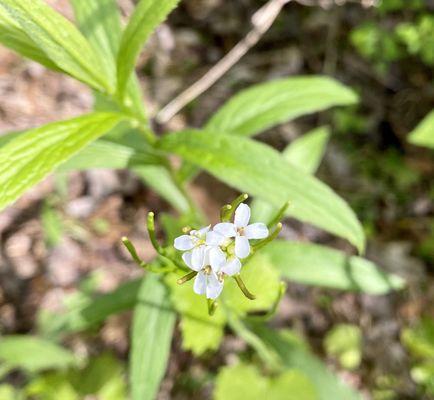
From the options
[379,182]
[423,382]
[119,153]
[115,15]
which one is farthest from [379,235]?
[115,15]

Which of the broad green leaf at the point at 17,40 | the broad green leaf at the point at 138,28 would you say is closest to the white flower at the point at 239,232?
the broad green leaf at the point at 138,28

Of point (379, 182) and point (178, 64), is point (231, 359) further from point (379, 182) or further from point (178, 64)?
point (178, 64)

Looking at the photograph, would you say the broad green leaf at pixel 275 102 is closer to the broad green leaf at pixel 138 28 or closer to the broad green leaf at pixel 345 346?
the broad green leaf at pixel 138 28

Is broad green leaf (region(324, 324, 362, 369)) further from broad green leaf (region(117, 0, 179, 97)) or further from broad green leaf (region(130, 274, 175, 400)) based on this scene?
broad green leaf (region(117, 0, 179, 97))

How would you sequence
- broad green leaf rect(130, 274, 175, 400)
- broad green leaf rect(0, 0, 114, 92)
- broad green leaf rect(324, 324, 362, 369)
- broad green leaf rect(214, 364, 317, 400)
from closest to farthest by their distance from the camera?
broad green leaf rect(0, 0, 114, 92)
broad green leaf rect(130, 274, 175, 400)
broad green leaf rect(214, 364, 317, 400)
broad green leaf rect(324, 324, 362, 369)

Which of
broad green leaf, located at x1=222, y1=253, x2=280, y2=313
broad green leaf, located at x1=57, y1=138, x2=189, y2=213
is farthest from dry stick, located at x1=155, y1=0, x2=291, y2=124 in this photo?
broad green leaf, located at x1=222, y1=253, x2=280, y2=313

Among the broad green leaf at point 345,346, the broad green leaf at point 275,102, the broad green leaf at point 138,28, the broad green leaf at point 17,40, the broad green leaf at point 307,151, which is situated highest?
the broad green leaf at point 17,40

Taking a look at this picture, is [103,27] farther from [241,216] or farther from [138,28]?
[241,216]
